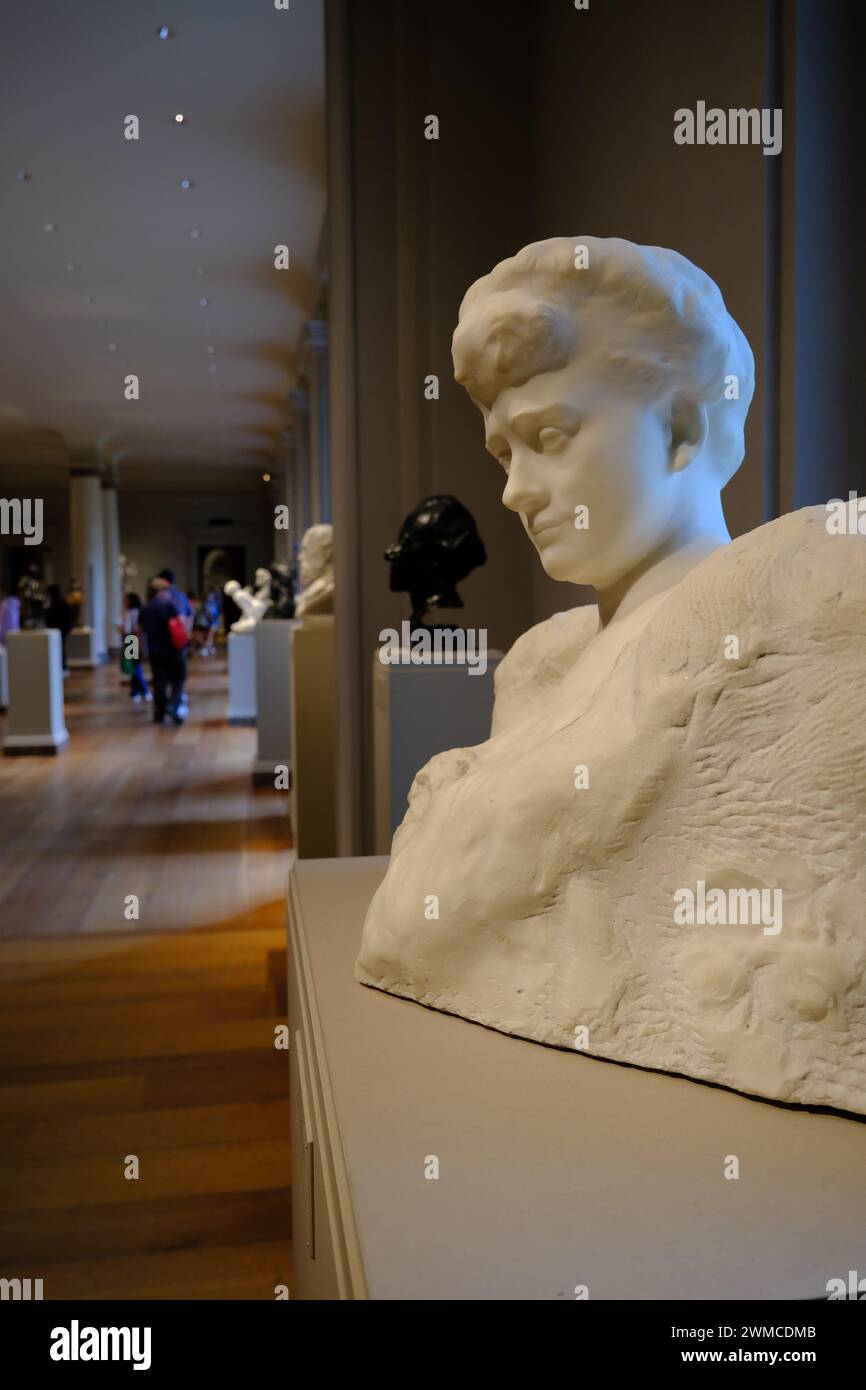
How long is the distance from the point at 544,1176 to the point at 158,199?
32.7ft

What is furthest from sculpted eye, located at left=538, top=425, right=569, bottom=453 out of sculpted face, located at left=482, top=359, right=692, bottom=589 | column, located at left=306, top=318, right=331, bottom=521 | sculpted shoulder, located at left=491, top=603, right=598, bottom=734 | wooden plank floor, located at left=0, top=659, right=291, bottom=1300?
column, located at left=306, top=318, right=331, bottom=521

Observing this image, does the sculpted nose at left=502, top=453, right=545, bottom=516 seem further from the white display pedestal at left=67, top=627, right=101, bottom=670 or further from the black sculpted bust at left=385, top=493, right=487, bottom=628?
the white display pedestal at left=67, top=627, right=101, bottom=670

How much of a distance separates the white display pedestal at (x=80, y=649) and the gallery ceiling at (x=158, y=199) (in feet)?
17.9

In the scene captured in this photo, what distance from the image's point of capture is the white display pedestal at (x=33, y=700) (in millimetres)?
12422

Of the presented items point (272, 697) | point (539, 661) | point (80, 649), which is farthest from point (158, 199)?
point (80, 649)

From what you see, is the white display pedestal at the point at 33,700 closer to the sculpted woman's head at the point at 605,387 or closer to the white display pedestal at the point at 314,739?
the white display pedestal at the point at 314,739

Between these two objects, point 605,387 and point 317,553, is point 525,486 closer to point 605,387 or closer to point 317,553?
point 605,387

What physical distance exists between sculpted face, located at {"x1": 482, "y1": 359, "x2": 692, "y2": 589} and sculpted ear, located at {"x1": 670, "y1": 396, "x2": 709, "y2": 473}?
0.01m

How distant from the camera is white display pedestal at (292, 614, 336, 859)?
22.0ft

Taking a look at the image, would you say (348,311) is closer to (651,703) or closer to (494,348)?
(494,348)

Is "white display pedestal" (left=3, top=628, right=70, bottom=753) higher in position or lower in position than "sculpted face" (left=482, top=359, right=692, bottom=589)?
lower

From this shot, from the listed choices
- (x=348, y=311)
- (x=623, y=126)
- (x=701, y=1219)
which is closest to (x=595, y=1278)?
(x=701, y=1219)

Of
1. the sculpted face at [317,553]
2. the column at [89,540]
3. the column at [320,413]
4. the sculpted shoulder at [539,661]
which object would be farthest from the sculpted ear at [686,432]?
the column at [89,540]

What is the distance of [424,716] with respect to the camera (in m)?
4.10
